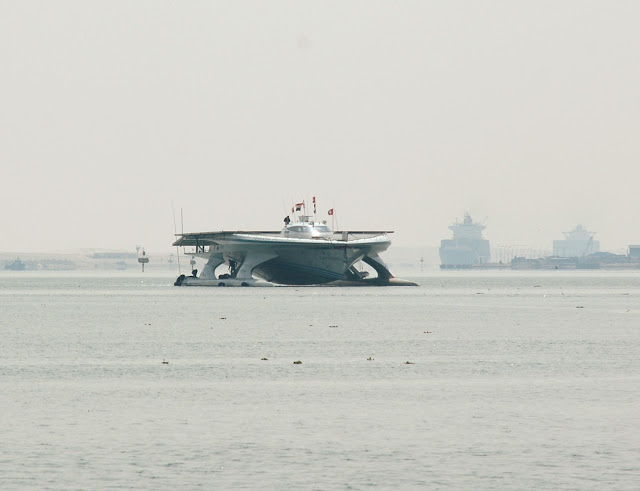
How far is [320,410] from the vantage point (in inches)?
1280

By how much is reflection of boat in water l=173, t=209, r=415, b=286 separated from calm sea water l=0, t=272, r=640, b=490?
296 feet

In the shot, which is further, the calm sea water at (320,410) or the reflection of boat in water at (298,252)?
the reflection of boat in water at (298,252)

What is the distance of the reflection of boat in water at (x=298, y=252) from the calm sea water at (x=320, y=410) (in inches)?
3556

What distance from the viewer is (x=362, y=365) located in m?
46.8

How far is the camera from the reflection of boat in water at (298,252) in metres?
160

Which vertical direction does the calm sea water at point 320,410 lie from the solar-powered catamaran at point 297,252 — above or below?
below

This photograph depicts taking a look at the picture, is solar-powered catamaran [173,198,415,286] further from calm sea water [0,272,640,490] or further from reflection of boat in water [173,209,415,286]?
calm sea water [0,272,640,490]

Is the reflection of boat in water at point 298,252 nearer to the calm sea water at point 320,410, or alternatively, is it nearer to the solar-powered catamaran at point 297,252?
the solar-powered catamaran at point 297,252

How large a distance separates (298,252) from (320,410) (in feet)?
425

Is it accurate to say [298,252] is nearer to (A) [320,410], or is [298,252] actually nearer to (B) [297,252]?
(B) [297,252]

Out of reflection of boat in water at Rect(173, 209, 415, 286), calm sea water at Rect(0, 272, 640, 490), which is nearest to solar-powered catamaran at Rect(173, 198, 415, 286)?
reflection of boat in water at Rect(173, 209, 415, 286)

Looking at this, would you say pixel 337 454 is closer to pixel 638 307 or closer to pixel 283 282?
pixel 638 307

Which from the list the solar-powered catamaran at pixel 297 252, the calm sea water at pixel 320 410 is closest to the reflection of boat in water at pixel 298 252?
the solar-powered catamaran at pixel 297 252

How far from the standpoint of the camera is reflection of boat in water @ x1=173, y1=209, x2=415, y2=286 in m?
160
